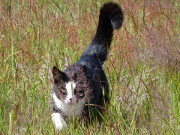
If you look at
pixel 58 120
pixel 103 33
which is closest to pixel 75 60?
pixel 103 33

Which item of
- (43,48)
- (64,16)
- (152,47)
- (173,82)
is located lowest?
(173,82)

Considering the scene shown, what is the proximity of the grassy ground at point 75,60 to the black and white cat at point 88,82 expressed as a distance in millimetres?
104

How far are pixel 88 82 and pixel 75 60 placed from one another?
1.13 m

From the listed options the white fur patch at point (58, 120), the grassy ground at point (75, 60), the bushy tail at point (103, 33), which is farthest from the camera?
the bushy tail at point (103, 33)

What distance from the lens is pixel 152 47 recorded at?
9.21 ft

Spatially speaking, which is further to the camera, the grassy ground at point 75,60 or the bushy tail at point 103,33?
the bushy tail at point 103,33

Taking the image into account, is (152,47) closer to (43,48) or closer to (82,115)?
(82,115)

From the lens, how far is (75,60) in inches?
146

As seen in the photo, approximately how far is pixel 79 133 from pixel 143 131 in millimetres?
535

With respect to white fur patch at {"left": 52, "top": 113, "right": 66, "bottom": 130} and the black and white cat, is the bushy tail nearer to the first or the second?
the black and white cat

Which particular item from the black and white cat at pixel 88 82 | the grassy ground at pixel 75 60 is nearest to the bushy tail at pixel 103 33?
the black and white cat at pixel 88 82

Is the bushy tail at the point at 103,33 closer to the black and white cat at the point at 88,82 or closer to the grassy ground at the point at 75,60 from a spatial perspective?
the black and white cat at the point at 88,82

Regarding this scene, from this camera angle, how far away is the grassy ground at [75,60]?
7.44 feet

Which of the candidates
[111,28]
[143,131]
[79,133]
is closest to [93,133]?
[79,133]
